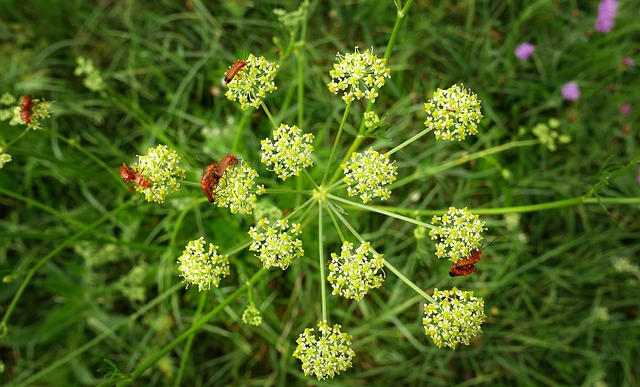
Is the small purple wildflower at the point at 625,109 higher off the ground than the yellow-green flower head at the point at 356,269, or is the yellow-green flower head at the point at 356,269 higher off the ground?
the small purple wildflower at the point at 625,109

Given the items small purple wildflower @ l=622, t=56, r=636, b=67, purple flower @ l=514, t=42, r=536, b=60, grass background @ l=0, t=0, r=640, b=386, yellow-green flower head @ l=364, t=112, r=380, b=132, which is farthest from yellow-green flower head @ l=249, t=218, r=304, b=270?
small purple wildflower @ l=622, t=56, r=636, b=67

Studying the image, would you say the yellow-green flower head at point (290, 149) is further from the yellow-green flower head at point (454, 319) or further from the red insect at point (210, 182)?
the yellow-green flower head at point (454, 319)

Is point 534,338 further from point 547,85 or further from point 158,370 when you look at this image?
point 158,370

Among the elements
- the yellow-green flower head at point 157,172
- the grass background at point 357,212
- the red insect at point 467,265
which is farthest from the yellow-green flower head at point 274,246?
the grass background at point 357,212

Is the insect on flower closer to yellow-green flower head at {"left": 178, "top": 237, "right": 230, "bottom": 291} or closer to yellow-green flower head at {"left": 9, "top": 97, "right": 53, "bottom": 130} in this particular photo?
yellow-green flower head at {"left": 178, "top": 237, "right": 230, "bottom": 291}

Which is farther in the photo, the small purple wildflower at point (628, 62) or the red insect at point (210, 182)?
the small purple wildflower at point (628, 62)
